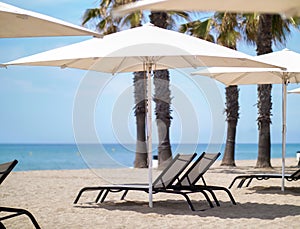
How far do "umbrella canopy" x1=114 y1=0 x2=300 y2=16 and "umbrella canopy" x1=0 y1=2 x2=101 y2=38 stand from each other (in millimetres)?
2092

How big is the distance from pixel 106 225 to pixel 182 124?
→ 26.2 feet

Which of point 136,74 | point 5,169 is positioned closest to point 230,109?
point 136,74

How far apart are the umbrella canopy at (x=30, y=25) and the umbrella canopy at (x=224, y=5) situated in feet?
6.87

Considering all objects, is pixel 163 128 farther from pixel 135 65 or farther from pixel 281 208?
pixel 281 208

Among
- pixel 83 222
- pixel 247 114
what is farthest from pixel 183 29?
pixel 247 114

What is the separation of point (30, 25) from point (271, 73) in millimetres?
6126

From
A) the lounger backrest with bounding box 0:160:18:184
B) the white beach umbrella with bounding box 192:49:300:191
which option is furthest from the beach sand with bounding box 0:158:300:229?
the white beach umbrella with bounding box 192:49:300:191

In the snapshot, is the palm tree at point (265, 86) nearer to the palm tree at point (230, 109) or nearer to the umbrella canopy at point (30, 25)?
the palm tree at point (230, 109)

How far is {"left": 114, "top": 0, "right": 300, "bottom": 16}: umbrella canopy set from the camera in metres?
3.21

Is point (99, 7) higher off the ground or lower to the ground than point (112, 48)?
higher

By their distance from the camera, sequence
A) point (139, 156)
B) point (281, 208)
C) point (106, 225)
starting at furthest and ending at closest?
point (139, 156)
point (281, 208)
point (106, 225)

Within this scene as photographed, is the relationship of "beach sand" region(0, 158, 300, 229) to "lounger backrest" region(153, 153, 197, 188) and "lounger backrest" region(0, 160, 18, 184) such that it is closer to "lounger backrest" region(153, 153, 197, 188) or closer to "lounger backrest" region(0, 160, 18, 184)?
"lounger backrest" region(153, 153, 197, 188)

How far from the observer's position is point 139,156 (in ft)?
59.1

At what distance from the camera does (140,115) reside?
59.4 ft
